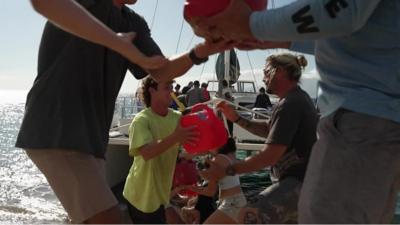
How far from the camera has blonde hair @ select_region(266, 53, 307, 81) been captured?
3.74 metres

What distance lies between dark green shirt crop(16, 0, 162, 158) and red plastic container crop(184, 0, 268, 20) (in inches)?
23.1

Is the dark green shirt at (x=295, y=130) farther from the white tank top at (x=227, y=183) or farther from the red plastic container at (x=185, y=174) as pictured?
the red plastic container at (x=185, y=174)

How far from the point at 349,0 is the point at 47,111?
4.87ft

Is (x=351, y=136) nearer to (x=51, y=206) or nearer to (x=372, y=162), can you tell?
(x=372, y=162)

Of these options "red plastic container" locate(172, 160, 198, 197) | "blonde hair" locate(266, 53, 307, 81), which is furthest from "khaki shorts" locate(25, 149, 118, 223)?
"red plastic container" locate(172, 160, 198, 197)

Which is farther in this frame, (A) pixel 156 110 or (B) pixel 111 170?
(B) pixel 111 170

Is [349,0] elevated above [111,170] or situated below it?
above

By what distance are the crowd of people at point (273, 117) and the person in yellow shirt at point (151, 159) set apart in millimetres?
11

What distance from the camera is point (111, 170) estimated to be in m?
8.84

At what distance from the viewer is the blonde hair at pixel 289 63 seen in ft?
12.3

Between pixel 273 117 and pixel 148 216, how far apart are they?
52.5 inches

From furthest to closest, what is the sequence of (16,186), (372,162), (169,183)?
(16,186) < (169,183) < (372,162)

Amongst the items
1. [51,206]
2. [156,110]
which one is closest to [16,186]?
[51,206]

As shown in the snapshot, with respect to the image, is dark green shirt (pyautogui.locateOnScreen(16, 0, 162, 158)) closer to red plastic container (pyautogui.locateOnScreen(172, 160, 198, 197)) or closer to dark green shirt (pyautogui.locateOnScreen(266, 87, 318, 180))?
dark green shirt (pyautogui.locateOnScreen(266, 87, 318, 180))
